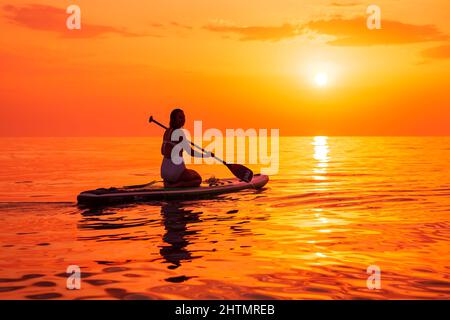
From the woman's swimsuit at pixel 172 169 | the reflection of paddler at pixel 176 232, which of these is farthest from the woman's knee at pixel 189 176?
the reflection of paddler at pixel 176 232

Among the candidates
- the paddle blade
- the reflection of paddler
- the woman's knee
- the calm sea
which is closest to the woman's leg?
the woman's knee

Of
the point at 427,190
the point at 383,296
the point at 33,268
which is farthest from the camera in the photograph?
the point at 427,190

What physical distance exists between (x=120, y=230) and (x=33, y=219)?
2.86m

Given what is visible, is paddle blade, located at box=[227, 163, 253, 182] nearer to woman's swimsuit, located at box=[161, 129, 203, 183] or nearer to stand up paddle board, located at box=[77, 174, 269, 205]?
stand up paddle board, located at box=[77, 174, 269, 205]

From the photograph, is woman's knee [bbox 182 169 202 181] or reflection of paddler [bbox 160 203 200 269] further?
woman's knee [bbox 182 169 202 181]

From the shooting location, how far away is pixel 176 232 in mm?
10102

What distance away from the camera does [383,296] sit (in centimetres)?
605

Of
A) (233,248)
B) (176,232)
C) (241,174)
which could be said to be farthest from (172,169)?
(233,248)

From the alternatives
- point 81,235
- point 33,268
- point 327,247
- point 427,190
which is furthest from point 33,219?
point 427,190

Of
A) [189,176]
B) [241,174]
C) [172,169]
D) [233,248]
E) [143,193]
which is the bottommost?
[233,248]

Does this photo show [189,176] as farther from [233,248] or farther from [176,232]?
[233,248]

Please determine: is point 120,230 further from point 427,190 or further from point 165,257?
point 427,190

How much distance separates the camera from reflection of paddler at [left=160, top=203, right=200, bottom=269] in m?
8.06
